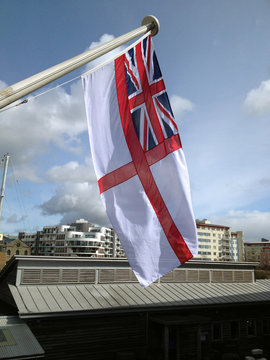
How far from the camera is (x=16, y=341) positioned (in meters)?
11.7

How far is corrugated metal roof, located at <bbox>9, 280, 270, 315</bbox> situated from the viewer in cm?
1472

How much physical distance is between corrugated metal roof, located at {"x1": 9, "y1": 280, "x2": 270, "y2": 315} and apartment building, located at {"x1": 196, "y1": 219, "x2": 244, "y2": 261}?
116 meters

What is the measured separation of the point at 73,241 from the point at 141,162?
5852 inches

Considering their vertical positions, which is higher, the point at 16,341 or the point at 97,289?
the point at 97,289

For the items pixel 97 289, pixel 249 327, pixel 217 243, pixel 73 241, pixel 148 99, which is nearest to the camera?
pixel 148 99

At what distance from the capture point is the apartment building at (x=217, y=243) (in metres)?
136

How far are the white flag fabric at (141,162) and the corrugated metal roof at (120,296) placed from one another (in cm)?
963

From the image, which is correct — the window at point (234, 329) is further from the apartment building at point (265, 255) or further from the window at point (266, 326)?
the apartment building at point (265, 255)

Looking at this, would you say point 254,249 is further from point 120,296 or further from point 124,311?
point 124,311

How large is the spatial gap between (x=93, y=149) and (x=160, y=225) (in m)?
2.23

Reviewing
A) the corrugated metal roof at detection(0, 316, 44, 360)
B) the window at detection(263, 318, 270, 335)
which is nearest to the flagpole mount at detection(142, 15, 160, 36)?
the corrugated metal roof at detection(0, 316, 44, 360)

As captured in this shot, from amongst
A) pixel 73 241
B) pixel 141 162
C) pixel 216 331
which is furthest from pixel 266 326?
pixel 73 241

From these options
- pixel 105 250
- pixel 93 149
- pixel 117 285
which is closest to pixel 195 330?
pixel 117 285

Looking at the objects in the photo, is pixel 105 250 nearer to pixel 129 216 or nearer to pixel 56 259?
pixel 56 259
